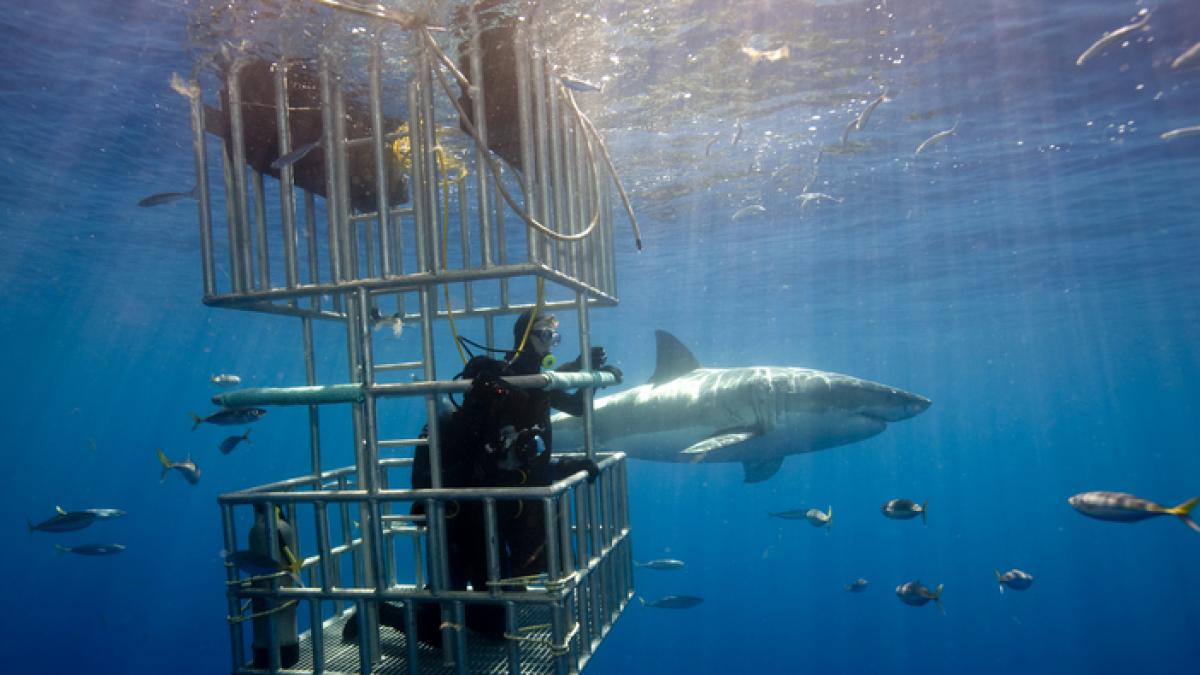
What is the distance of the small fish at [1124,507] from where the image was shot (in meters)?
5.98

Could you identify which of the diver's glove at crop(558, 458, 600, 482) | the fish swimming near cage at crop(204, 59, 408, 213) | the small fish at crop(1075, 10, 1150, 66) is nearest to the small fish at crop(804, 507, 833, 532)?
the diver's glove at crop(558, 458, 600, 482)

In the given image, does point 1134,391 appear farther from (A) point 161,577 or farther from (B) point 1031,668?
(A) point 161,577

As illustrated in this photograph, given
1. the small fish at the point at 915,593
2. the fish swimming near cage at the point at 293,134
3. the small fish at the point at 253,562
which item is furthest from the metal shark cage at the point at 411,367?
the small fish at the point at 915,593

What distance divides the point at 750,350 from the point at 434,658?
182 feet

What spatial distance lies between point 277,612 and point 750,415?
6553 mm

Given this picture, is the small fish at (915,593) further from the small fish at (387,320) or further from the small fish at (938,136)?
the small fish at (387,320)

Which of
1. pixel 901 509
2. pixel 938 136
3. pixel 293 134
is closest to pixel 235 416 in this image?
pixel 293 134

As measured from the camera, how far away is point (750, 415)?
29.6ft

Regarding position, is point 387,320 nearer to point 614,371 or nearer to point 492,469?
point 614,371

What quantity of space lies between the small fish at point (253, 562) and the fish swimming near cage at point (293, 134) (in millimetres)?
2243

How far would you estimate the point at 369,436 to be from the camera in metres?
3.58

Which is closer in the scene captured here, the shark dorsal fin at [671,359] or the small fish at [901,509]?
the small fish at [901,509]

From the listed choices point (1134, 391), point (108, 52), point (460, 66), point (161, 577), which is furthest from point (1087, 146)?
point (1134, 391)

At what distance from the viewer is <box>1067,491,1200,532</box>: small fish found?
598 centimetres
